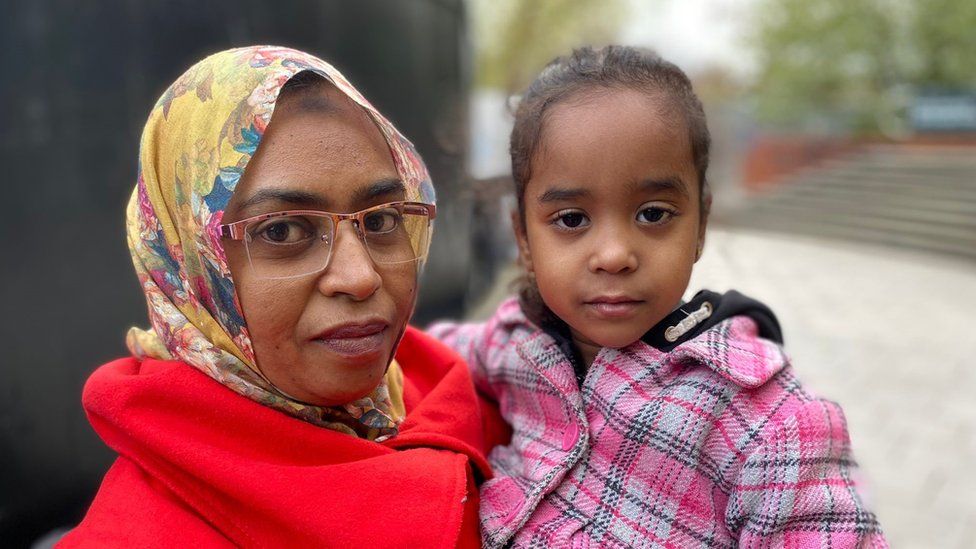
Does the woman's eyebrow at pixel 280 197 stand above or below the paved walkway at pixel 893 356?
above

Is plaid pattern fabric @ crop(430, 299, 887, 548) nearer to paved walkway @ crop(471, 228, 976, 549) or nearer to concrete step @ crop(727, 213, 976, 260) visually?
paved walkway @ crop(471, 228, 976, 549)

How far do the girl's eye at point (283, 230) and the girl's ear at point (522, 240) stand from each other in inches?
21.8

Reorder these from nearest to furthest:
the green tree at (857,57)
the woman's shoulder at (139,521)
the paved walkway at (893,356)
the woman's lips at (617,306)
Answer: the woman's shoulder at (139,521) → the woman's lips at (617,306) → the paved walkway at (893,356) → the green tree at (857,57)

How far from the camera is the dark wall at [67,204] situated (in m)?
2.46

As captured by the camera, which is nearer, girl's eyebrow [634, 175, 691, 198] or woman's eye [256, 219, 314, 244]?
woman's eye [256, 219, 314, 244]

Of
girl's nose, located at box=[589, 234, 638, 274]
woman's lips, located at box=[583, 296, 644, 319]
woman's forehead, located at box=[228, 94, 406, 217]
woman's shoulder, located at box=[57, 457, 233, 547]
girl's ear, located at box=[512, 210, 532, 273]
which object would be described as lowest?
woman's shoulder, located at box=[57, 457, 233, 547]

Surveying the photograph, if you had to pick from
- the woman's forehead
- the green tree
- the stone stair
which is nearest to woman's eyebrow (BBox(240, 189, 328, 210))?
the woman's forehead

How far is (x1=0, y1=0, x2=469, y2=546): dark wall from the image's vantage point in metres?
2.46

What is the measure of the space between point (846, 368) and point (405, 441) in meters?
6.25

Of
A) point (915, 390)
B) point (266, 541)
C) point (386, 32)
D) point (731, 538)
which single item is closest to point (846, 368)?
point (915, 390)

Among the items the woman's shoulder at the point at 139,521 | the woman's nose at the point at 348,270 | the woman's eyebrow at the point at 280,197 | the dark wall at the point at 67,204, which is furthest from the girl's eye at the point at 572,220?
the dark wall at the point at 67,204

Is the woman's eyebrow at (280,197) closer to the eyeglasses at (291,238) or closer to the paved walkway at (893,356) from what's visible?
the eyeglasses at (291,238)

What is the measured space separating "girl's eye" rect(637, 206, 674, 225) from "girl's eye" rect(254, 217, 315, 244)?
0.63 meters

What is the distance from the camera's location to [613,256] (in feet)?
5.19
